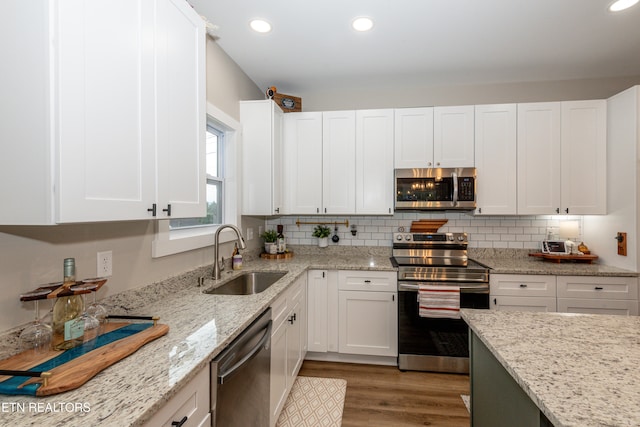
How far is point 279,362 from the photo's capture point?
1.92m

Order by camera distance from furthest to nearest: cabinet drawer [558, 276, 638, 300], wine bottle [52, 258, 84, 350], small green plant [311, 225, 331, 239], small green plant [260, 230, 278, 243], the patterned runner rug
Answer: small green plant [311, 225, 331, 239] < small green plant [260, 230, 278, 243] < cabinet drawer [558, 276, 638, 300] < the patterned runner rug < wine bottle [52, 258, 84, 350]

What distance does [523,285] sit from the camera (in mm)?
2607

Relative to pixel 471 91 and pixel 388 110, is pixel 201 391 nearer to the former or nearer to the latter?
pixel 388 110

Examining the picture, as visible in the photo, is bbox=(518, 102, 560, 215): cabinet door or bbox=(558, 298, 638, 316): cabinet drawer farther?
bbox=(518, 102, 560, 215): cabinet door

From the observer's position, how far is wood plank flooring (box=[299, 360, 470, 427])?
2.05m

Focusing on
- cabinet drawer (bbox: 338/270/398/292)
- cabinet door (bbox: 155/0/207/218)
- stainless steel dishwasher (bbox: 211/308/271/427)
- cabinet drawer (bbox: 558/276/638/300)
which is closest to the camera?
stainless steel dishwasher (bbox: 211/308/271/427)

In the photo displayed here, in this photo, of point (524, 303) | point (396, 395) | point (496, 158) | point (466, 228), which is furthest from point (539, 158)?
point (396, 395)

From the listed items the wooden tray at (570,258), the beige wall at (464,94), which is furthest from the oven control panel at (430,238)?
the beige wall at (464,94)

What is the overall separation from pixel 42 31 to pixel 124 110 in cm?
28

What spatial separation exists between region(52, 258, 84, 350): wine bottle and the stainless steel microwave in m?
2.50

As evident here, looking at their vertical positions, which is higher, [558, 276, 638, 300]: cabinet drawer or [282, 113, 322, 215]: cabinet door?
[282, 113, 322, 215]: cabinet door

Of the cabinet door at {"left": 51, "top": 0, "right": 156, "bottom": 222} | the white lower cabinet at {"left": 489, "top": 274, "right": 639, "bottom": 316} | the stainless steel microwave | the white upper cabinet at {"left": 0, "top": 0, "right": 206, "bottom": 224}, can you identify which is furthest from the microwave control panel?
the cabinet door at {"left": 51, "top": 0, "right": 156, "bottom": 222}

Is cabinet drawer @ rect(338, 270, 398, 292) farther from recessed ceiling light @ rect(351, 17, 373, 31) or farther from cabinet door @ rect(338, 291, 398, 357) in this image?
recessed ceiling light @ rect(351, 17, 373, 31)

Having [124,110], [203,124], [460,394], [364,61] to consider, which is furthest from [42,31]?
[460,394]
